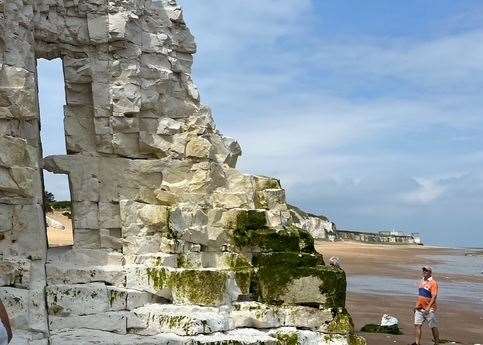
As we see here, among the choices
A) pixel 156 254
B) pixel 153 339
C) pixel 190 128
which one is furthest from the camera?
A: pixel 190 128

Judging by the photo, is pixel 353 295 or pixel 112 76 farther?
pixel 353 295

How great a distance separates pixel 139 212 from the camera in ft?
38.9

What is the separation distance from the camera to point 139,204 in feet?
39.3

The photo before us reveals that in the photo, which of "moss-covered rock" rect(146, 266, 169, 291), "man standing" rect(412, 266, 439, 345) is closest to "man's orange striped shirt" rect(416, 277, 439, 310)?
"man standing" rect(412, 266, 439, 345)

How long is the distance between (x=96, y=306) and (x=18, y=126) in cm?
323

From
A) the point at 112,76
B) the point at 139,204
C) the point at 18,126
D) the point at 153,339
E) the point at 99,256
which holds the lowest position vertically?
the point at 153,339

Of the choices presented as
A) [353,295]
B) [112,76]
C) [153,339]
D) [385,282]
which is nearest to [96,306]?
[153,339]

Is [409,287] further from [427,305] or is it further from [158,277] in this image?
[158,277]

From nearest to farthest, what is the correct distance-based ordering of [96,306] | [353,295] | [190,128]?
[96,306]
[190,128]
[353,295]

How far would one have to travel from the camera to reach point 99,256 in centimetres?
1170

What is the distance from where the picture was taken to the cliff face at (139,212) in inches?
412

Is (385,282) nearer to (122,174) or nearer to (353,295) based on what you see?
(353,295)

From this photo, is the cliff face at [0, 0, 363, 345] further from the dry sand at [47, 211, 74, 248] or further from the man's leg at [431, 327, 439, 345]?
the dry sand at [47, 211, 74, 248]

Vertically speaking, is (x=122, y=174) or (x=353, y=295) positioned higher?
(x=122, y=174)
